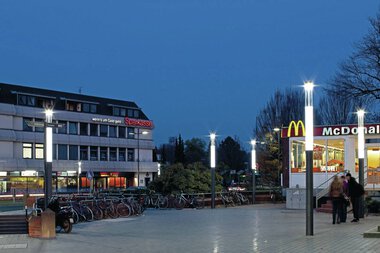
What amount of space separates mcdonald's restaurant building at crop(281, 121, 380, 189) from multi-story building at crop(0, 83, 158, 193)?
3820cm

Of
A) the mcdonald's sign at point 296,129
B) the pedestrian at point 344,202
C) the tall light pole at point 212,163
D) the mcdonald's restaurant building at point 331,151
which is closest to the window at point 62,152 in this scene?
the tall light pole at point 212,163

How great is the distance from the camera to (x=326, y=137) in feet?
120

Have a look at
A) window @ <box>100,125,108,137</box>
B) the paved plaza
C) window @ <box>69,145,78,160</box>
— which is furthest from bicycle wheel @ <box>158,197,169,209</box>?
window @ <box>100,125,108,137</box>

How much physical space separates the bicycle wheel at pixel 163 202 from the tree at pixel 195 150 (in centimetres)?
9612

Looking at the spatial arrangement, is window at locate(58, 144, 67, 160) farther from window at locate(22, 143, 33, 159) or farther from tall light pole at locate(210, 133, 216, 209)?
tall light pole at locate(210, 133, 216, 209)

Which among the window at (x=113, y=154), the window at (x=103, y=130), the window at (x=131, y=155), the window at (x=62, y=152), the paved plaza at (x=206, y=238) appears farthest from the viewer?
the window at (x=131, y=155)

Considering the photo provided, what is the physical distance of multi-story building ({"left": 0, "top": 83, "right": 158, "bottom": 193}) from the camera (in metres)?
79.4

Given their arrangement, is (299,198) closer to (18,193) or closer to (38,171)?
(18,193)

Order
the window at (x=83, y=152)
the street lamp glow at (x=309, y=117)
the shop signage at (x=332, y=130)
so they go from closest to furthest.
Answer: the street lamp glow at (x=309, y=117), the shop signage at (x=332, y=130), the window at (x=83, y=152)

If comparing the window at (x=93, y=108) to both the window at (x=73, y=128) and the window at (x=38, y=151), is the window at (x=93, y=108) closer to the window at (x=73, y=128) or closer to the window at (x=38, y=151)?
the window at (x=73, y=128)

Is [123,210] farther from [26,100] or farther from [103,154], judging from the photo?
[103,154]

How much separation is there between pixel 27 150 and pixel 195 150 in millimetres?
62358

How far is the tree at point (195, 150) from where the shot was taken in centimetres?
13462

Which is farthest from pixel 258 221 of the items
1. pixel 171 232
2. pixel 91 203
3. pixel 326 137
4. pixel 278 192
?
pixel 278 192
